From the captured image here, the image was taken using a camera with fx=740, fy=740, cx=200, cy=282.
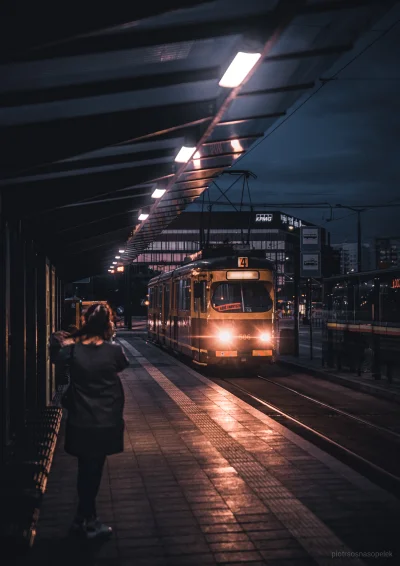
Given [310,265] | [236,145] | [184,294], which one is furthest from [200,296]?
[236,145]

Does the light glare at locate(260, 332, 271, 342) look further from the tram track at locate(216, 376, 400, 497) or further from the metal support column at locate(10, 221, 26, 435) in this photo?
the metal support column at locate(10, 221, 26, 435)

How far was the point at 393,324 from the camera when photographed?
16.0 meters

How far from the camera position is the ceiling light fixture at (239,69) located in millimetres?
5382

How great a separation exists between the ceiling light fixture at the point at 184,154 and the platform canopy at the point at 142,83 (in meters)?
0.06

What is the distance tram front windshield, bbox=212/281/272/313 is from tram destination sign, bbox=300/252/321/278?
2.96 metres

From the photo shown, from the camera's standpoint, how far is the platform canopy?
448 cm

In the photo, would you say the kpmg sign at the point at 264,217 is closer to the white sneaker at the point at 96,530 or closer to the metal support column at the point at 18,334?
the metal support column at the point at 18,334

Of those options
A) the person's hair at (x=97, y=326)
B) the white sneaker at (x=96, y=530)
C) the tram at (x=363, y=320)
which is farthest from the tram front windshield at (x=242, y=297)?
the white sneaker at (x=96, y=530)

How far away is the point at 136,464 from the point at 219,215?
130 metres

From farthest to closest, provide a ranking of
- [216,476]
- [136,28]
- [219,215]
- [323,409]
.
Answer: [219,215]
[323,409]
[216,476]
[136,28]

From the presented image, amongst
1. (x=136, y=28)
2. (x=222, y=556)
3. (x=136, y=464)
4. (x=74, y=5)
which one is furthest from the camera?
(x=136, y=464)

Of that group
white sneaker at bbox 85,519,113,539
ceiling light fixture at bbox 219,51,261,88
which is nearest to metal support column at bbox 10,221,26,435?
white sneaker at bbox 85,519,113,539

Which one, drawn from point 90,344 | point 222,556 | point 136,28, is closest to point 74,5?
point 136,28

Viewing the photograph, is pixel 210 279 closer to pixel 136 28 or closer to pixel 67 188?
pixel 67 188
